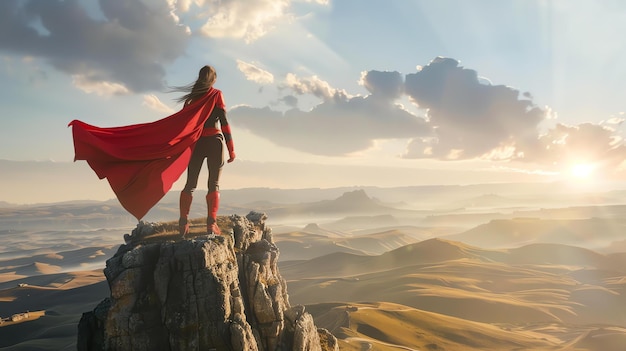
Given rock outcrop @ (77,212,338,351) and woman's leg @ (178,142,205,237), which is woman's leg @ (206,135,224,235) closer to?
woman's leg @ (178,142,205,237)

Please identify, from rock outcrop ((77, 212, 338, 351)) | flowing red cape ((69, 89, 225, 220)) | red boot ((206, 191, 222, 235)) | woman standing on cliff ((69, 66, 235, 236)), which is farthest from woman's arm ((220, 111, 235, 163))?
rock outcrop ((77, 212, 338, 351))

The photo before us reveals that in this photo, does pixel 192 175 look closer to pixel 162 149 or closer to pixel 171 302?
pixel 162 149

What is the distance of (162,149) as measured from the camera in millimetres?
18766

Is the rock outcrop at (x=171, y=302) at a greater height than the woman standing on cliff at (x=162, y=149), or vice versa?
the woman standing on cliff at (x=162, y=149)

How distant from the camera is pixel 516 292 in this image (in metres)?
196

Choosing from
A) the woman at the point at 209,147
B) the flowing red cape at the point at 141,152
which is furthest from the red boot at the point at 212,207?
the flowing red cape at the point at 141,152

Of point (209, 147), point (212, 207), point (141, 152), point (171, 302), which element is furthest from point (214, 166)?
point (171, 302)

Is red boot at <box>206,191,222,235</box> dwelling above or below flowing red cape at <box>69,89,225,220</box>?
below

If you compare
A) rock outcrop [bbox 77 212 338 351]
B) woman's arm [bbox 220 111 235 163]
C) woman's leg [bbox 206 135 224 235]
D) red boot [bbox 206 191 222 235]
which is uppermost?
woman's arm [bbox 220 111 235 163]

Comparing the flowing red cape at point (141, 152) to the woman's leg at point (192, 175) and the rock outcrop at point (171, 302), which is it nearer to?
the woman's leg at point (192, 175)

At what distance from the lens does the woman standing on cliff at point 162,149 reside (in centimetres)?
1838

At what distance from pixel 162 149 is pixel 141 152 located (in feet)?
3.31

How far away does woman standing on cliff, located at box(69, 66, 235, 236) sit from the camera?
60.3 feet

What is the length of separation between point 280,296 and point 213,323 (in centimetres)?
590
